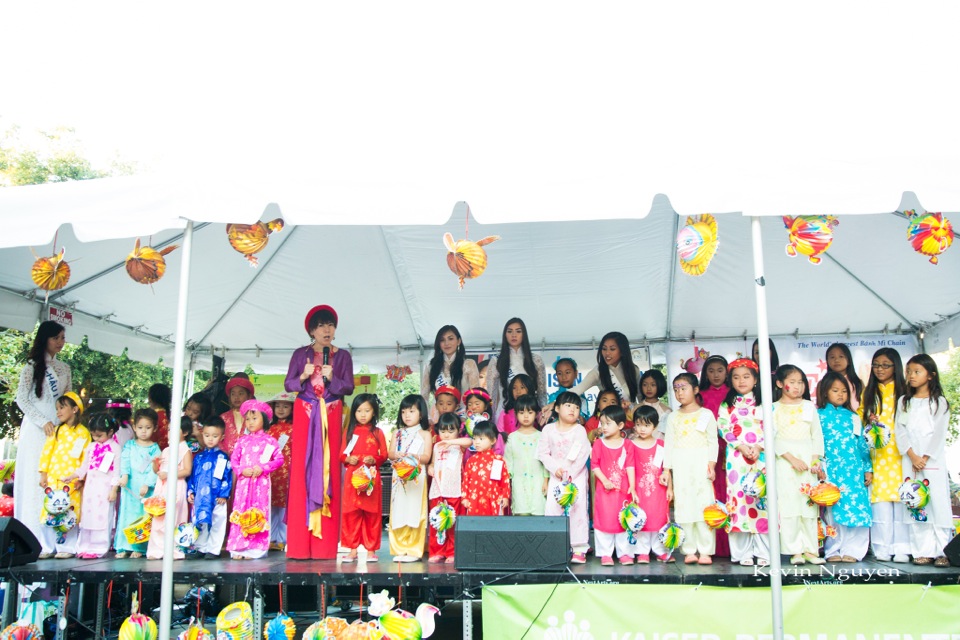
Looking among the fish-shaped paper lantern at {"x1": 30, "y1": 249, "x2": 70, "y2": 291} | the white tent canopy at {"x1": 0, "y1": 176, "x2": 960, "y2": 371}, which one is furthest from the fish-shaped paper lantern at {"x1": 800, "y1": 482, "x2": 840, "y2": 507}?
the fish-shaped paper lantern at {"x1": 30, "y1": 249, "x2": 70, "y2": 291}

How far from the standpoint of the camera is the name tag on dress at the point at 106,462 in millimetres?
5336

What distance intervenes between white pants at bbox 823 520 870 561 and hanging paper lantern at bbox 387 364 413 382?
202 inches

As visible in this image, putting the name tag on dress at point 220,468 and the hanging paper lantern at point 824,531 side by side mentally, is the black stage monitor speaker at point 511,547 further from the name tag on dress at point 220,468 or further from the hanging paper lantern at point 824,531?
the name tag on dress at point 220,468

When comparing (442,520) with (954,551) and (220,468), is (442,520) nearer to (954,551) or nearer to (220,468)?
(220,468)

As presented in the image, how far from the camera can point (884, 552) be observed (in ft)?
14.5

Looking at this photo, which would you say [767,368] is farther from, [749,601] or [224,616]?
[224,616]

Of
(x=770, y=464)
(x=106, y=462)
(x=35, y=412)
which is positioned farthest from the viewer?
(x=35, y=412)

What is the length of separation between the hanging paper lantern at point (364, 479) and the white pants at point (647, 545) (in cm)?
174

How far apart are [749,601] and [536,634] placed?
1.11 metres

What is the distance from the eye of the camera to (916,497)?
4.27 m

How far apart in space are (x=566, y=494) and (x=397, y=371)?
14.4 feet

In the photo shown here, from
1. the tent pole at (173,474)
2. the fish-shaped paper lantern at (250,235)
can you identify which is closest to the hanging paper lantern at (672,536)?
the tent pole at (173,474)

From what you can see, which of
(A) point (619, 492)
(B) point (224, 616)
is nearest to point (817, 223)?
(A) point (619, 492)

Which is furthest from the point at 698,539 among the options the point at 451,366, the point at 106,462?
the point at 106,462
